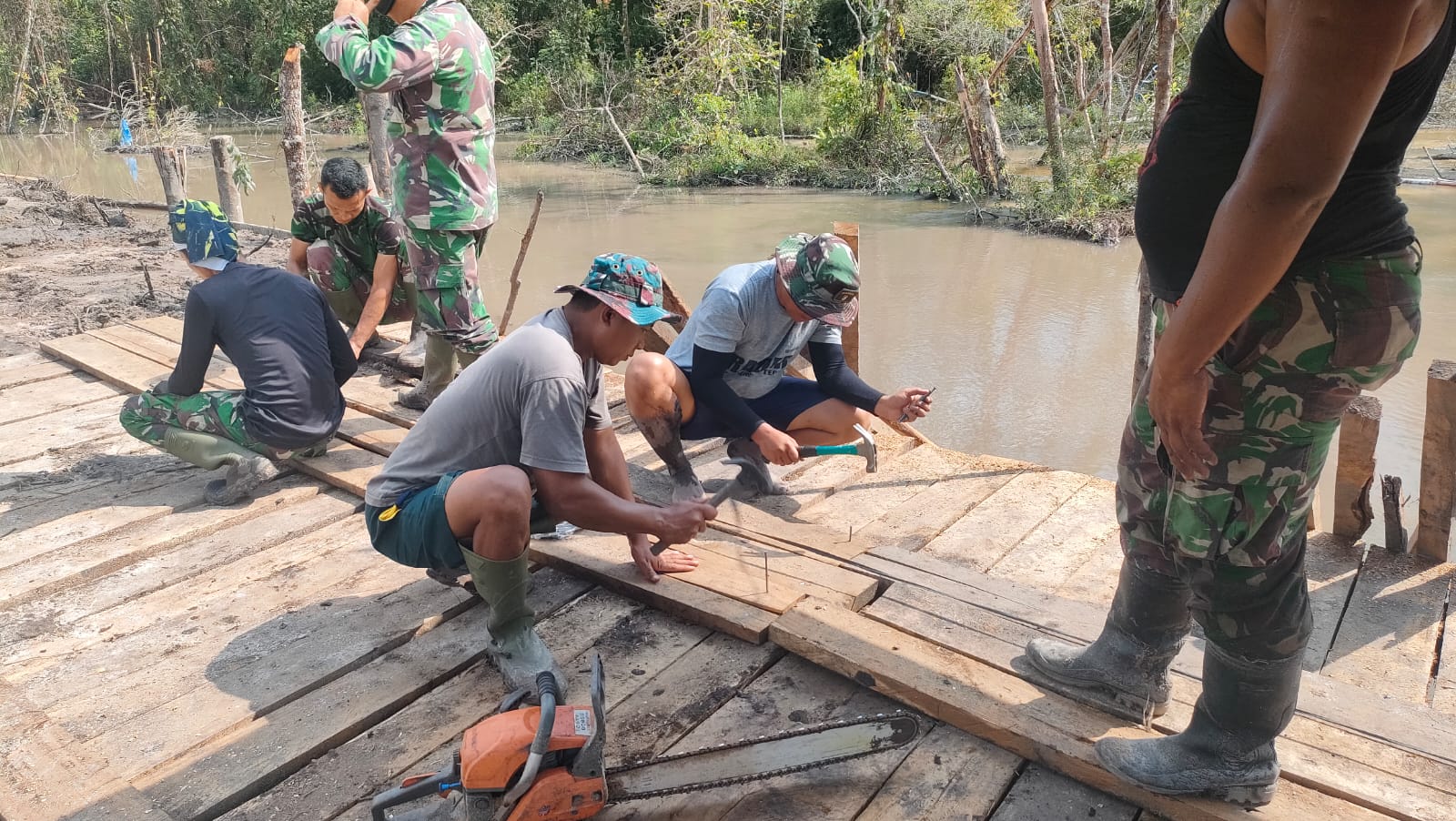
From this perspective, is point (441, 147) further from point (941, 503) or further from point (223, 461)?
point (941, 503)

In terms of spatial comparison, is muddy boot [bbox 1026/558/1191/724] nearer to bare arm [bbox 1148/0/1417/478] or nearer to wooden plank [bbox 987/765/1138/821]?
wooden plank [bbox 987/765/1138/821]

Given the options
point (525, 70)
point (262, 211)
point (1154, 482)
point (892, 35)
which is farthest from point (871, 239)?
point (525, 70)

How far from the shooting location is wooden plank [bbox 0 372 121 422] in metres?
4.15

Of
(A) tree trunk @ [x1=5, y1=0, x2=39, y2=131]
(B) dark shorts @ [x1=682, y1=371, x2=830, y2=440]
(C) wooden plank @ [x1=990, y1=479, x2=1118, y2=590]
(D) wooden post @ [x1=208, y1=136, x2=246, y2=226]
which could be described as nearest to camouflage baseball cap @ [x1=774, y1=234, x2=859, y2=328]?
(B) dark shorts @ [x1=682, y1=371, x2=830, y2=440]

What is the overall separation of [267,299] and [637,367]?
4.24 ft

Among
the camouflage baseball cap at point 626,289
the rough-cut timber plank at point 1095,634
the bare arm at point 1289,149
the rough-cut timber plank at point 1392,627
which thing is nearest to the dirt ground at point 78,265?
the camouflage baseball cap at point 626,289

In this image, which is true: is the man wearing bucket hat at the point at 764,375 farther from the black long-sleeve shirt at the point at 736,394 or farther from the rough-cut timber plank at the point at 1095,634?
the rough-cut timber plank at the point at 1095,634

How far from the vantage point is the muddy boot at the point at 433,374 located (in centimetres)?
420

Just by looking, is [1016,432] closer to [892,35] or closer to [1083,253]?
[1083,253]

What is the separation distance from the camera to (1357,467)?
3213 millimetres

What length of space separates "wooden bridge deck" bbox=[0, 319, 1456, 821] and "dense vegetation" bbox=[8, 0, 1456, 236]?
302cm

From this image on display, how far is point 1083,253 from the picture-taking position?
1134 centimetres

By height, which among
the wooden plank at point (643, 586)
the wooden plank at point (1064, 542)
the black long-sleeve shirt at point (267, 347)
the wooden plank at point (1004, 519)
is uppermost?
the black long-sleeve shirt at point (267, 347)

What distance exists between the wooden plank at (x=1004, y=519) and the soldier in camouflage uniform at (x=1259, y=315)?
4.19ft
